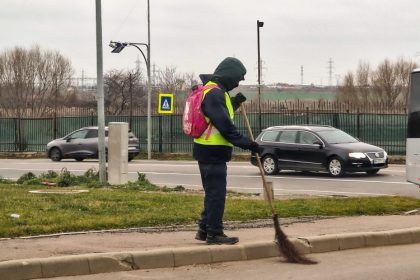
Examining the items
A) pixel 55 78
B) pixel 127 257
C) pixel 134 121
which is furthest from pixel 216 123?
pixel 55 78

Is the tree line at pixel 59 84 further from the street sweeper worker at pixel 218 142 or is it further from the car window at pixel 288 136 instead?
the street sweeper worker at pixel 218 142

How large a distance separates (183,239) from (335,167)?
12.9 metres

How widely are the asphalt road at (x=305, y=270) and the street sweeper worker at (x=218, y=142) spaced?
60 cm

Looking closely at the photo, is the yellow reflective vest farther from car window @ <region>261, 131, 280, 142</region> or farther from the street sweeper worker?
car window @ <region>261, 131, 280, 142</region>

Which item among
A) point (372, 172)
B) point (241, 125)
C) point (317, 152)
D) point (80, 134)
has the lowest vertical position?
point (372, 172)

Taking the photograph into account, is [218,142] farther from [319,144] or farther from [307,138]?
[307,138]

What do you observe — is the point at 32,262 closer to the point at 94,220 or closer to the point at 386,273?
the point at 94,220

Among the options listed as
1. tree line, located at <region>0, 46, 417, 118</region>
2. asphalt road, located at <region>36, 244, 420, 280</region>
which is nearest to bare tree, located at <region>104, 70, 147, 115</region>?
tree line, located at <region>0, 46, 417, 118</region>

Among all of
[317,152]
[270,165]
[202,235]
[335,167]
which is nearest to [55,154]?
[270,165]

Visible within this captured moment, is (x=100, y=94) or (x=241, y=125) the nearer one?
(x=100, y=94)

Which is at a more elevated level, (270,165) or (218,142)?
(218,142)

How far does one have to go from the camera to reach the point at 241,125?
32.2 metres

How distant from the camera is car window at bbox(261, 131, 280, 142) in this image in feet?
73.3

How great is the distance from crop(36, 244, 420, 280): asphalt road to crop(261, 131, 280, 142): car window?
46.3ft
